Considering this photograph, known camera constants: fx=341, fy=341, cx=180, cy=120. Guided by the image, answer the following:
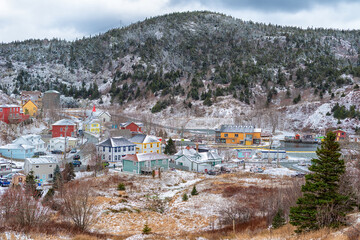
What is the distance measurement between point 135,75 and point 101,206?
13387cm

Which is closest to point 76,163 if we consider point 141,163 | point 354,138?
point 141,163

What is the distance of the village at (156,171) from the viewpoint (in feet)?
106

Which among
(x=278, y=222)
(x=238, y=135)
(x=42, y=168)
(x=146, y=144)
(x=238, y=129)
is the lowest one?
(x=278, y=222)

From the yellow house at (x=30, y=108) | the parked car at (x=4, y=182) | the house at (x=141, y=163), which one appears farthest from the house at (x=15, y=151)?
the yellow house at (x=30, y=108)

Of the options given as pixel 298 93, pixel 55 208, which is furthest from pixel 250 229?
pixel 298 93

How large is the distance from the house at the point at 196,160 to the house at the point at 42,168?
20.3m

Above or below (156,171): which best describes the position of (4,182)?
below

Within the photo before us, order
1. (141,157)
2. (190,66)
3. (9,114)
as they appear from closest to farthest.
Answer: (141,157)
(9,114)
(190,66)

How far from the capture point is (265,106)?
418 feet

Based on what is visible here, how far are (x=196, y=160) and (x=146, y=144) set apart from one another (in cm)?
1171

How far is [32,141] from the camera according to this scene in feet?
201

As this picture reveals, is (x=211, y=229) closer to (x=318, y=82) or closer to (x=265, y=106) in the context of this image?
(x=265, y=106)

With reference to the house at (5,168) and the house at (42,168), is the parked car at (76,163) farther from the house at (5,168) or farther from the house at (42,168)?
the house at (5,168)

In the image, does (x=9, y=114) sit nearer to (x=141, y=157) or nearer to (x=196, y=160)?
(x=141, y=157)
